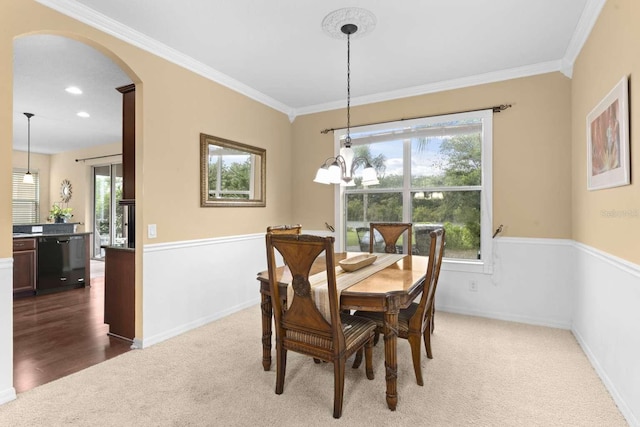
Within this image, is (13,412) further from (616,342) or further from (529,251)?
(529,251)

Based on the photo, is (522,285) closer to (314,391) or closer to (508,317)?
(508,317)

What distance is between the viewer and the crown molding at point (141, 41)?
7.62ft

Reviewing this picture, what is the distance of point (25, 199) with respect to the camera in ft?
25.0

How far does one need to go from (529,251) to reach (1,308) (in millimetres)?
4344

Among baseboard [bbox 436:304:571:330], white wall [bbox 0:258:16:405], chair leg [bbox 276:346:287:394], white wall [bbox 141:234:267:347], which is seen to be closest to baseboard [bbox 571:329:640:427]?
baseboard [bbox 436:304:571:330]

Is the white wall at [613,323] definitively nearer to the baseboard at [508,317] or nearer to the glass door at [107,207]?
the baseboard at [508,317]

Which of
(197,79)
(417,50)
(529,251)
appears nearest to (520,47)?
(417,50)

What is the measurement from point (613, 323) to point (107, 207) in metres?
8.54

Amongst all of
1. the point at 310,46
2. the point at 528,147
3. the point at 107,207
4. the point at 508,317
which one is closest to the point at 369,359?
the point at 508,317

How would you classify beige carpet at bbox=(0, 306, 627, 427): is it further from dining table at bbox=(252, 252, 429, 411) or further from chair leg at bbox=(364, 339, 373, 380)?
dining table at bbox=(252, 252, 429, 411)

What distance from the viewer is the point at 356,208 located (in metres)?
4.48

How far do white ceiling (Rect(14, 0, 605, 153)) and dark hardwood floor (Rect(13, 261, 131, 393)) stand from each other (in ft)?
8.45

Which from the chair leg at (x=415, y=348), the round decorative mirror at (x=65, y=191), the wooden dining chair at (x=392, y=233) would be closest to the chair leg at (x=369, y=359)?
the chair leg at (x=415, y=348)

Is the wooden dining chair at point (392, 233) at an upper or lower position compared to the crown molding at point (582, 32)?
lower
